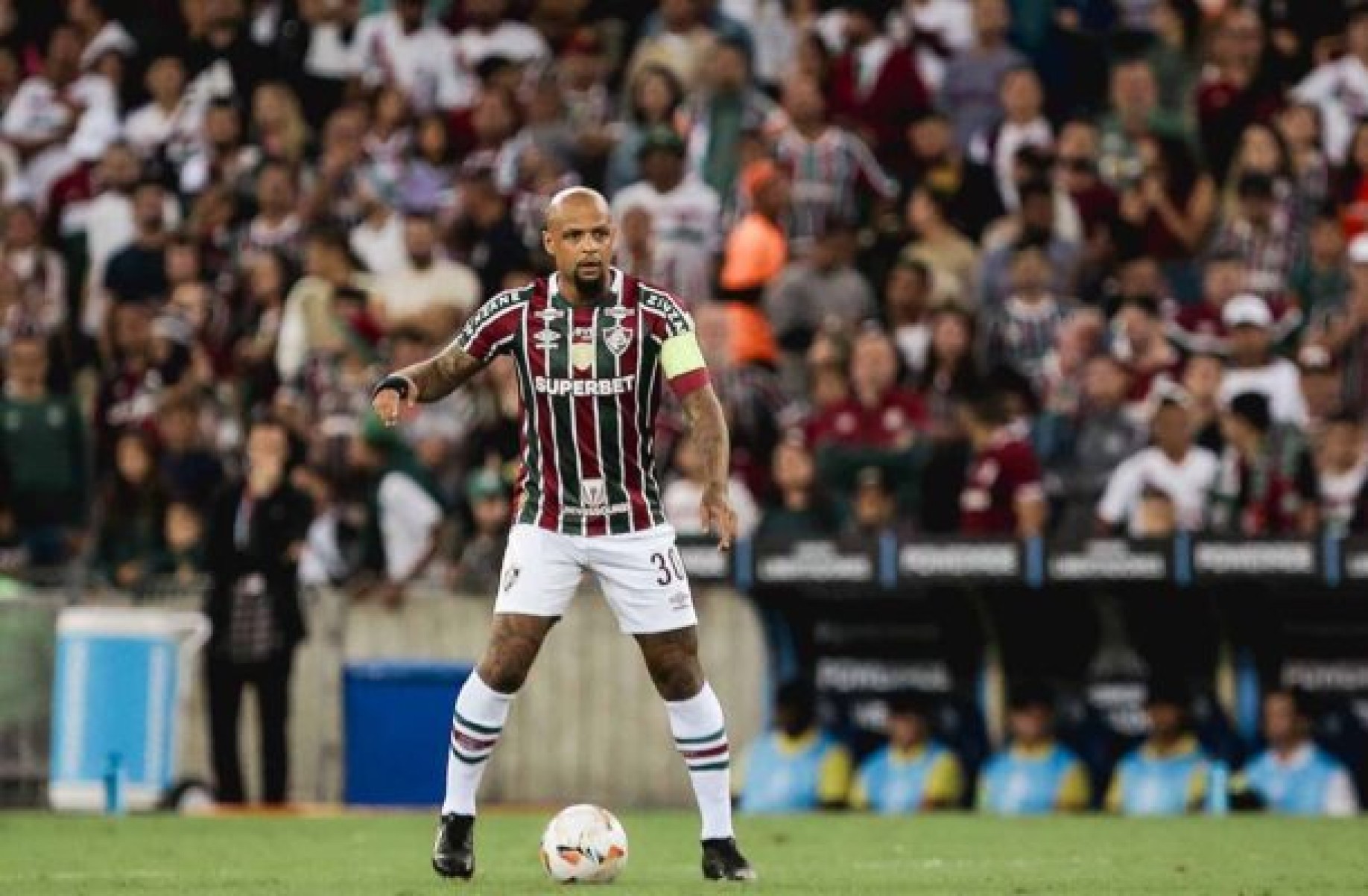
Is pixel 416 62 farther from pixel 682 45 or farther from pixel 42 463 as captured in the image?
pixel 42 463

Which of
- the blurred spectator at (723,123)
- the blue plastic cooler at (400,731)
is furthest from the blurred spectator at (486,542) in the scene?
the blurred spectator at (723,123)

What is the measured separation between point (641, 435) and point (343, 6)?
14.5 metres

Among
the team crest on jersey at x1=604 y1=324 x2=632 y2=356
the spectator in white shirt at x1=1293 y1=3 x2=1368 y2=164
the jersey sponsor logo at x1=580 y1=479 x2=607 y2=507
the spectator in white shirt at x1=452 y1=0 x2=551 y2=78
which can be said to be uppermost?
the spectator in white shirt at x1=452 y1=0 x2=551 y2=78

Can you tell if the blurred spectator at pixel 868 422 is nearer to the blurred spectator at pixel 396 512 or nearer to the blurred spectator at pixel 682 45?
the blurred spectator at pixel 396 512

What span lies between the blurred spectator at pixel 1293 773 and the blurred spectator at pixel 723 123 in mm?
6545

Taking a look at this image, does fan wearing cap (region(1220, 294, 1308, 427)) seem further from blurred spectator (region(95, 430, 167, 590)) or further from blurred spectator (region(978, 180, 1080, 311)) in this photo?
blurred spectator (region(95, 430, 167, 590))

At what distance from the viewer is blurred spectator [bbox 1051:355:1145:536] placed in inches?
738

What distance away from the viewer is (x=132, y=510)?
2128cm

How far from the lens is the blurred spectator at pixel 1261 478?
1778 cm

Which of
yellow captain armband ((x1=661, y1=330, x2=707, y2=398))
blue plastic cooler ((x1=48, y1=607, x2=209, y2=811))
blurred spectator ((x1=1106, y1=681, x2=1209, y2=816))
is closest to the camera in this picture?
yellow captain armband ((x1=661, y1=330, x2=707, y2=398))

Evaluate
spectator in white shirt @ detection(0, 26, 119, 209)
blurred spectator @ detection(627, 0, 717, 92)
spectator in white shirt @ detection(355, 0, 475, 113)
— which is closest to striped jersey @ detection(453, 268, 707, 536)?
blurred spectator @ detection(627, 0, 717, 92)

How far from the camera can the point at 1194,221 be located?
68.8 feet

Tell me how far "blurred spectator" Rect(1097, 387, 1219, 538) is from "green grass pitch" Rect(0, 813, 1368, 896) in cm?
224

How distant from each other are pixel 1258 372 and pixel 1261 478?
97cm
